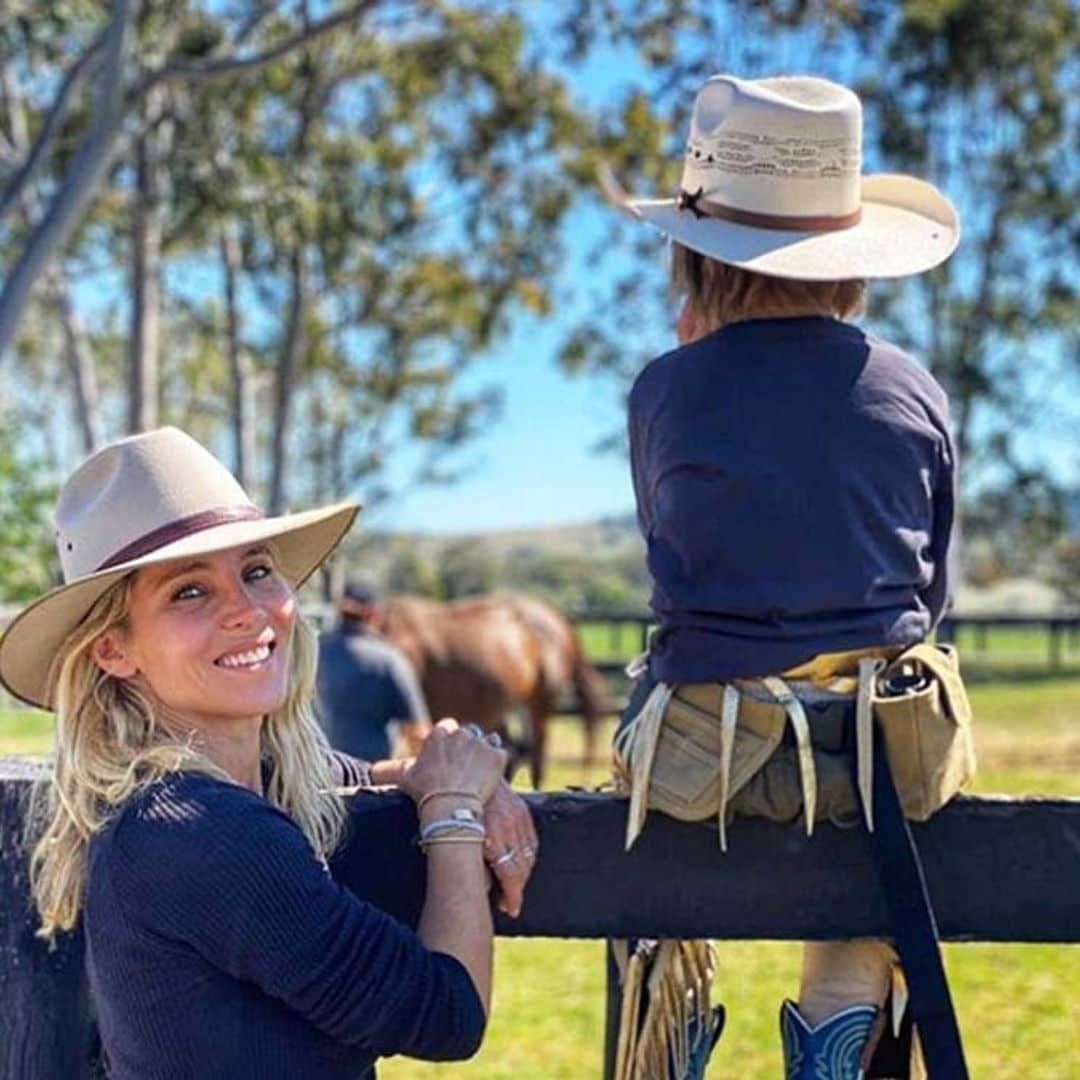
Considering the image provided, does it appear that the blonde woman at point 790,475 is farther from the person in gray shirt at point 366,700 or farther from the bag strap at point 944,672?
the person in gray shirt at point 366,700

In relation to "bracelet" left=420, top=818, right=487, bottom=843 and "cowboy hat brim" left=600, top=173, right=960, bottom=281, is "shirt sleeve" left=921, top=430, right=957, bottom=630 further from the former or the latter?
"bracelet" left=420, top=818, right=487, bottom=843

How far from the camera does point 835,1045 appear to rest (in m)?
1.92

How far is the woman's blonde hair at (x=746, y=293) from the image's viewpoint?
Answer: 2.03 metres

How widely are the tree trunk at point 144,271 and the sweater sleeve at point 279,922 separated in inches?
572

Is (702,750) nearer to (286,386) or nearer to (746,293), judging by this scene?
(746,293)

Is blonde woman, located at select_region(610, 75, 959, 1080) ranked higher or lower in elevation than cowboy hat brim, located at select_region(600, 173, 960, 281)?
lower

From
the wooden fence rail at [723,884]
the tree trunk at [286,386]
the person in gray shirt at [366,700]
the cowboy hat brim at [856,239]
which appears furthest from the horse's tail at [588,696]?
the wooden fence rail at [723,884]

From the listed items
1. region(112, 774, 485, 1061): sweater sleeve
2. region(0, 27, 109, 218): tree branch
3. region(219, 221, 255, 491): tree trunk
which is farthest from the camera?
region(219, 221, 255, 491): tree trunk

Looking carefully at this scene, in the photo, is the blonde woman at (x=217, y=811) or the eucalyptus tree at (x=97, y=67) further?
the eucalyptus tree at (x=97, y=67)

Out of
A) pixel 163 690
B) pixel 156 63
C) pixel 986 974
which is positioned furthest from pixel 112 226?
pixel 163 690

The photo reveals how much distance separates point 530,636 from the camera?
14469 mm

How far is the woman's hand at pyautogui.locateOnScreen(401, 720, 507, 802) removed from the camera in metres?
1.80

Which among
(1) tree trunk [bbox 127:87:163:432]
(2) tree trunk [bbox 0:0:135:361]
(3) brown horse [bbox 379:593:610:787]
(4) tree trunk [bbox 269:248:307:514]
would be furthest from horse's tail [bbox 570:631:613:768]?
(2) tree trunk [bbox 0:0:135:361]

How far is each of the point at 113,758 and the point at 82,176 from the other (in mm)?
9322
